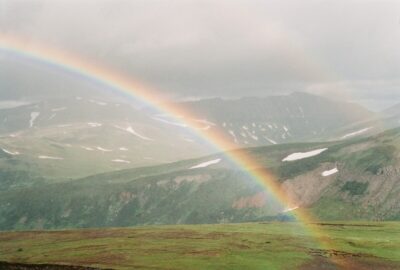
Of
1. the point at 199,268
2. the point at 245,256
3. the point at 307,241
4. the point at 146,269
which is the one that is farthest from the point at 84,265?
the point at 307,241

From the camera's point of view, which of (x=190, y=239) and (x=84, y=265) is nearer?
(x=84, y=265)

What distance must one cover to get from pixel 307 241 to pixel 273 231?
69.9ft

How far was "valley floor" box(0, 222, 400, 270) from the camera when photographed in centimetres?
9600

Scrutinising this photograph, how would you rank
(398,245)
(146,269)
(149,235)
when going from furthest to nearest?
(149,235) → (398,245) → (146,269)

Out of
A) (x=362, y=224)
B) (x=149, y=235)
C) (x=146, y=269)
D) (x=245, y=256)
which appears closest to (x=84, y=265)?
(x=146, y=269)

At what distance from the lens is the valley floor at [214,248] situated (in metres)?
96.0

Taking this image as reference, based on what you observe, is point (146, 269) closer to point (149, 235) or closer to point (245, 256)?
point (245, 256)

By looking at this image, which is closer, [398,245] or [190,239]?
Result: [398,245]

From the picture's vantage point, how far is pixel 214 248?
11269 cm

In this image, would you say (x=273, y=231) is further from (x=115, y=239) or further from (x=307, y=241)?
(x=115, y=239)

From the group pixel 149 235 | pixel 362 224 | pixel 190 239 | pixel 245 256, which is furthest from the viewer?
pixel 362 224

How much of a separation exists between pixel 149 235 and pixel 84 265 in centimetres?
4466

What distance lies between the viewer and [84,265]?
316ft

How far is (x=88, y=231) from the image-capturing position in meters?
154
